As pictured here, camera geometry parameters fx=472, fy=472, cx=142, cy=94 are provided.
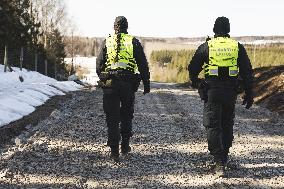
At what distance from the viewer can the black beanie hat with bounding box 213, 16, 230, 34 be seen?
20.7ft

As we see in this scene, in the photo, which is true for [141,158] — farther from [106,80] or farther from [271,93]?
[271,93]

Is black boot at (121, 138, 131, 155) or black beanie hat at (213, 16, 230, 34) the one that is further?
black boot at (121, 138, 131, 155)

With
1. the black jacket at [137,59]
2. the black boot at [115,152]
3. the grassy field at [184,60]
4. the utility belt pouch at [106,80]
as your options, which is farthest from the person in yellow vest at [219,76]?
the grassy field at [184,60]

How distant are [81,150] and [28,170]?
1.50 metres

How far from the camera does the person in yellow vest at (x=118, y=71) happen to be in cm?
693

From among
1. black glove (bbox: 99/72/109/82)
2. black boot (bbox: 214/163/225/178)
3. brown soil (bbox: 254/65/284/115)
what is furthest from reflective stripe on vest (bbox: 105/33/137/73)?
brown soil (bbox: 254/65/284/115)

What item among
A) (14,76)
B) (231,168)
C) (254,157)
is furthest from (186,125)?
(14,76)

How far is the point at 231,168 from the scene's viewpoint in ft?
21.4

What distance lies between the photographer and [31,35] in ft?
128

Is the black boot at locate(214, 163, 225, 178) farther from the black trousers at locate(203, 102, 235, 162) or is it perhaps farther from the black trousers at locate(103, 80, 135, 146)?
the black trousers at locate(103, 80, 135, 146)

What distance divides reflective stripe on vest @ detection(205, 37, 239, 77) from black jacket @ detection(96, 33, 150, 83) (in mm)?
1135

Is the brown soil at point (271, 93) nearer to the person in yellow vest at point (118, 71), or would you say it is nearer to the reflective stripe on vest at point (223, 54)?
the person in yellow vest at point (118, 71)

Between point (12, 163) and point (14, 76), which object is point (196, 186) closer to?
point (12, 163)

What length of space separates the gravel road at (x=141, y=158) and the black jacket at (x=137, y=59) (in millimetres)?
1300
